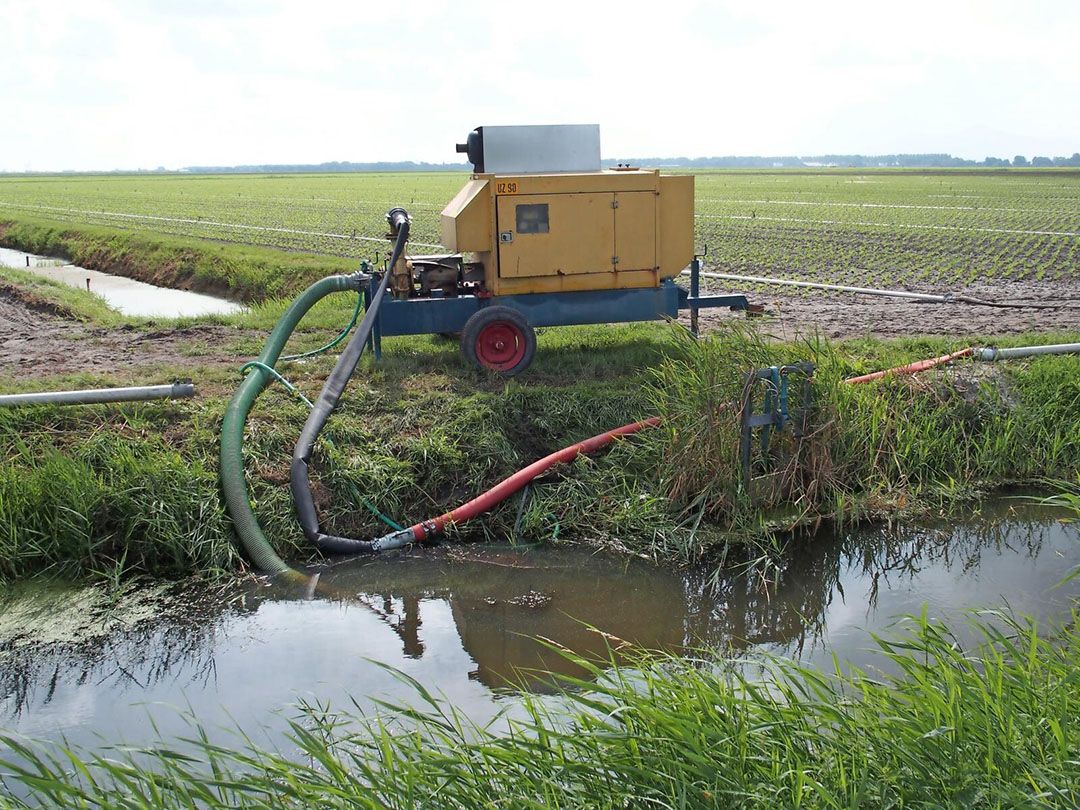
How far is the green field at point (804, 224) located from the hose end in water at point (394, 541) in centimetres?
1052

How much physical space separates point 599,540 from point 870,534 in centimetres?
199

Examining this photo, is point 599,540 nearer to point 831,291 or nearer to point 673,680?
point 673,680

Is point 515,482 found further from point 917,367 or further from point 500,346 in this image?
point 917,367

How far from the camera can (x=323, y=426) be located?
803 centimetres

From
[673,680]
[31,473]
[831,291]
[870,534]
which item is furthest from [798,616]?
[831,291]

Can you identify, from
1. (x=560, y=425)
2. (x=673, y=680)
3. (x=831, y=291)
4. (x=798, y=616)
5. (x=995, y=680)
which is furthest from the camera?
(x=831, y=291)

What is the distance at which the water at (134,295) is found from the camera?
17.6 metres

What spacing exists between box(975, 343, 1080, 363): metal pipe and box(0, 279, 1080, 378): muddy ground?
4.97 feet

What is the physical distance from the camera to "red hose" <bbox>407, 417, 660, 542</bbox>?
24.6 ft

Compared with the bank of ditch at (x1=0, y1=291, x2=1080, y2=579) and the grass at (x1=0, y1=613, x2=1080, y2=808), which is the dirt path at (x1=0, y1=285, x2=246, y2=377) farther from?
the grass at (x1=0, y1=613, x2=1080, y2=808)

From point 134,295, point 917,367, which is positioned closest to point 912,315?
point 917,367

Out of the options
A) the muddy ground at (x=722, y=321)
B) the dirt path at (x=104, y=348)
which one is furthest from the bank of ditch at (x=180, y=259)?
the dirt path at (x=104, y=348)

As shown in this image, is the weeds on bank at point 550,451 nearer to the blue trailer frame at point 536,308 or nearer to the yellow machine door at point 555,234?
the blue trailer frame at point 536,308

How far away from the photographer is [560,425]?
848cm
